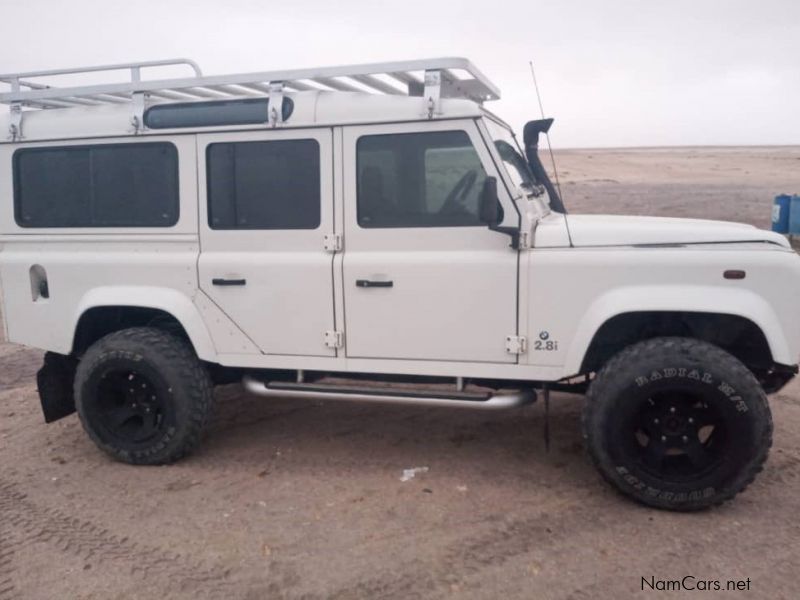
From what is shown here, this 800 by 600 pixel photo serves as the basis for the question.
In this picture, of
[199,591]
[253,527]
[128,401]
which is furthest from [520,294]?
[128,401]

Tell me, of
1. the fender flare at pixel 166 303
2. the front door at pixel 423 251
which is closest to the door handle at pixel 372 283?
the front door at pixel 423 251

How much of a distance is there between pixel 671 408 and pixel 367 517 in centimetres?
181

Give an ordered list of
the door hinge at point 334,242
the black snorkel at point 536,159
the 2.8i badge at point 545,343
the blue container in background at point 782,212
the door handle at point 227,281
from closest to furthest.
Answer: the 2.8i badge at point 545,343 → the door hinge at point 334,242 → the door handle at point 227,281 → the black snorkel at point 536,159 → the blue container in background at point 782,212

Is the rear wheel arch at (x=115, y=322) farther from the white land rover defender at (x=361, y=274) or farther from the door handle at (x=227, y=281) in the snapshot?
the door handle at (x=227, y=281)

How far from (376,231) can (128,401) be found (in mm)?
2063

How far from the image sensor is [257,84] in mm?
4793

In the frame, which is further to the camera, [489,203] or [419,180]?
[419,180]

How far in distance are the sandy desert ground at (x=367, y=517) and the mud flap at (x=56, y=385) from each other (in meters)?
0.32

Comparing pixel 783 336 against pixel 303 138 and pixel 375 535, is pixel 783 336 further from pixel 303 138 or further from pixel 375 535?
pixel 303 138

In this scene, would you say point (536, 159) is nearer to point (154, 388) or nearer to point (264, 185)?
point (264, 185)

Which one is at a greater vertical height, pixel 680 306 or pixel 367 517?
pixel 680 306

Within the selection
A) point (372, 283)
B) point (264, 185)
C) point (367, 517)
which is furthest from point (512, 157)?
point (367, 517)

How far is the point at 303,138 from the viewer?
4.61m

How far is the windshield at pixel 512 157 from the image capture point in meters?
4.49
